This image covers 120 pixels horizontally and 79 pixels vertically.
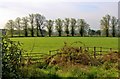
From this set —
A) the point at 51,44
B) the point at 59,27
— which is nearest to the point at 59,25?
the point at 59,27

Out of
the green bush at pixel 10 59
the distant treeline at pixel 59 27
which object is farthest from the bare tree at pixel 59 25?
the green bush at pixel 10 59

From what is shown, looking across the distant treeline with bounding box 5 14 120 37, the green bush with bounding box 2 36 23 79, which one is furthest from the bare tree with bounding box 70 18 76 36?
the green bush with bounding box 2 36 23 79

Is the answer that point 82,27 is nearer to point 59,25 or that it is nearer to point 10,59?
point 59,25

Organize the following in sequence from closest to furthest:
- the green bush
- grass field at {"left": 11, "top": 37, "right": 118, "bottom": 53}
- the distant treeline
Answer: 1. the green bush
2. grass field at {"left": 11, "top": 37, "right": 118, "bottom": 53}
3. the distant treeline

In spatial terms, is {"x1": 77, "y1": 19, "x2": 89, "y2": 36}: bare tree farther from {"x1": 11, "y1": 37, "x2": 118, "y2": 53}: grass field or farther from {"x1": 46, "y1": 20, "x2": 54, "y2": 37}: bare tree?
{"x1": 11, "y1": 37, "x2": 118, "y2": 53}: grass field

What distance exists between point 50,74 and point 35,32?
78161 mm

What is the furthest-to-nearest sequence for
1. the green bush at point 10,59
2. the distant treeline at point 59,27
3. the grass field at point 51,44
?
the distant treeline at point 59,27 → the grass field at point 51,44 → the green bush at point 10,59

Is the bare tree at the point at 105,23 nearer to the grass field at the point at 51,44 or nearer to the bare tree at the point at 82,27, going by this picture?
the bare tree at the point at 82,27

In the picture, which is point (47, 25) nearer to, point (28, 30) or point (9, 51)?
point (28, 30)

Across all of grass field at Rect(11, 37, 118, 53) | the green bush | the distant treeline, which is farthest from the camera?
the distant treeline

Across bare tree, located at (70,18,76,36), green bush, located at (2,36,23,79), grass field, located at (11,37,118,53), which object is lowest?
grass field, located at (11,37,118,53)

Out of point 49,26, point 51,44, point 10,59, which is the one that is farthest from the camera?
point 49,26

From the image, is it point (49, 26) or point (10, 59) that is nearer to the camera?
point (10, 59)

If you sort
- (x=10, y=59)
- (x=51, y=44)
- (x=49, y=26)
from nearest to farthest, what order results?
(x=10, y=59)
(x=51, y=44)
(x=49, y=26)
